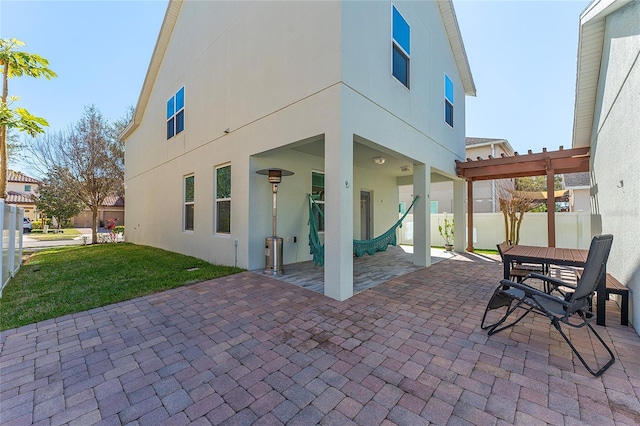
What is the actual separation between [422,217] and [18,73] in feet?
32.9

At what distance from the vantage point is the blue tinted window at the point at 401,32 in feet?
17.1

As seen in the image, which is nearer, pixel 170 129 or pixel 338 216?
pixel 338 216

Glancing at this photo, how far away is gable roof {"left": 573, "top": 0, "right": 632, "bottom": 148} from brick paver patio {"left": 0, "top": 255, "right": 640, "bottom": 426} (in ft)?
14.5

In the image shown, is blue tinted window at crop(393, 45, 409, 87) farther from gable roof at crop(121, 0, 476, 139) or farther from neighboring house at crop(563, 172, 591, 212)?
neighboring house at crop(563, 172, 591, 212)

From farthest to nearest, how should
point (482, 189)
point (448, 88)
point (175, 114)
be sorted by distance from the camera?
point (482, 189), point (175, 114), point (448, 88)

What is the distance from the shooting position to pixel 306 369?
2.18 meters

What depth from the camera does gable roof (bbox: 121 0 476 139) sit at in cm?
757

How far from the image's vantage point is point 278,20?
484cm

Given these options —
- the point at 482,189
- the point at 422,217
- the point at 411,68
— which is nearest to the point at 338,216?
the point at 422,217

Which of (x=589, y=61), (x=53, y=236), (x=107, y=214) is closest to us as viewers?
(x=589, y=61)

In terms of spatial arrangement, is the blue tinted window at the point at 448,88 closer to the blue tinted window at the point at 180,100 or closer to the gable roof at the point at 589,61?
the gable roof at the point at 589,61

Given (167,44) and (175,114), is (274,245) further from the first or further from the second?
(167,44)

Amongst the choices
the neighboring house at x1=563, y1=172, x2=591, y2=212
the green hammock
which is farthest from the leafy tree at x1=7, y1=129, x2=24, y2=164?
the neighboring house at x1=563, y1=172, x2=591, y2=212

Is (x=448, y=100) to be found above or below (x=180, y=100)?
below
